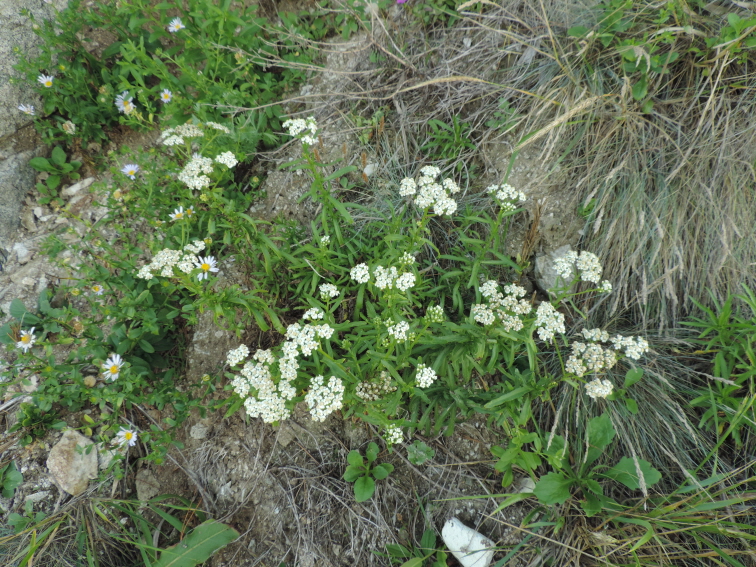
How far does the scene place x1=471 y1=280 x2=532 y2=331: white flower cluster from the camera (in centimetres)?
232

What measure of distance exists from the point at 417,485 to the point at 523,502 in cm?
67

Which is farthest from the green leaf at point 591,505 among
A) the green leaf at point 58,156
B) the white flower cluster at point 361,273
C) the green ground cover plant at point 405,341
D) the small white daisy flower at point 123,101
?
the green leaf at point 58,156

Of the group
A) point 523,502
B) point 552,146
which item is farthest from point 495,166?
point 523,502

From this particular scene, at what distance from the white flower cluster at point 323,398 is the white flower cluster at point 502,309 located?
86cm

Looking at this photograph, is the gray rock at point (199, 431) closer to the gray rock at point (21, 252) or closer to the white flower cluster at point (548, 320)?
the gray rock at point (21, 252)

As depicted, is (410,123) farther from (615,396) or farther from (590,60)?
(615,396)

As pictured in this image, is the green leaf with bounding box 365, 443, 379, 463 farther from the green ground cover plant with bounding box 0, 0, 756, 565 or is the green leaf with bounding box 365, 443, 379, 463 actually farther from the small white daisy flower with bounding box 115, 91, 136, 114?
the small white daisy flower with bounding box 115, 91, 136, 114

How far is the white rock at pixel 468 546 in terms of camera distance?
2484 millimetres

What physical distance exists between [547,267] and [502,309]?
0.84 meters

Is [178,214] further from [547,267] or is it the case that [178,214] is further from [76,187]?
[547,267]

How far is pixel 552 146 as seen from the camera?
3.04m

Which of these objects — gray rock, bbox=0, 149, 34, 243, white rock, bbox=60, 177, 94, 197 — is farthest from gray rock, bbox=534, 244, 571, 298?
gray rock, bbox=0, 149, 34, 243

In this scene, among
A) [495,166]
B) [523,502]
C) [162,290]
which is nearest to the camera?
[523,502]

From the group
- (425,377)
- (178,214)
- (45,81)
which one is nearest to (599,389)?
(425,377)
